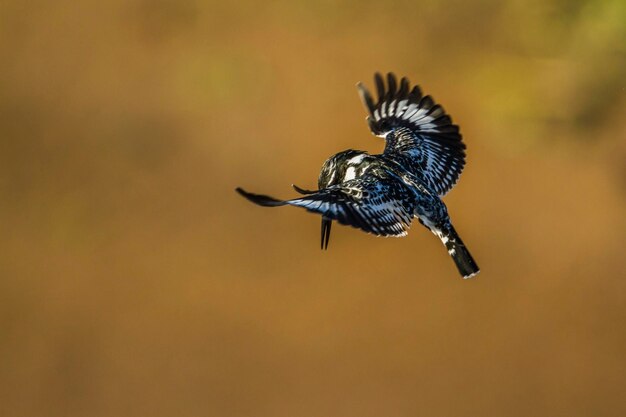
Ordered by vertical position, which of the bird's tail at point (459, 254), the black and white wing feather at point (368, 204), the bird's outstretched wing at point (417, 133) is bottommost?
the bird's tail at point (459, 254)

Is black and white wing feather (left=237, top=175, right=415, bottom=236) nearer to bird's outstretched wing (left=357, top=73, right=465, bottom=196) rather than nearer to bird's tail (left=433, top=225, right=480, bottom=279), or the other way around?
bird's tail (left=433, top=225, right=480, bottom=279)

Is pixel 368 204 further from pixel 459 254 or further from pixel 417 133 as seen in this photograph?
pixel 417 133

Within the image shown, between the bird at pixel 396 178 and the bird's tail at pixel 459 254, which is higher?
the bird at pixel 396 178

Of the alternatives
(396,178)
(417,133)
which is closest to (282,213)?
(417,133)

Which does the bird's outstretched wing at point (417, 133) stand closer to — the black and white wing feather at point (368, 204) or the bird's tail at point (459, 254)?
the bird's tail at point (459, 254)

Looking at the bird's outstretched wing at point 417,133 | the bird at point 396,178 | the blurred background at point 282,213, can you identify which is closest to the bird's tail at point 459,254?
the bird at point 396,178

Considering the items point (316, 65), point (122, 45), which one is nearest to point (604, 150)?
point (316, 65)

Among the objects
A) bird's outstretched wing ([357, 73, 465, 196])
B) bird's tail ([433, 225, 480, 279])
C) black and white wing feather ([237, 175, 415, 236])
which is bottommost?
bird's tail ([433, 225, 480, 279])

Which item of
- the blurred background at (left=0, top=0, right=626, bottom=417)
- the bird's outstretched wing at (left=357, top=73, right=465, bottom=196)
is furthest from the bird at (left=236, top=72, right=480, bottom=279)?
the blurred background at (left=0, top=0, right=626, bottom=417)
